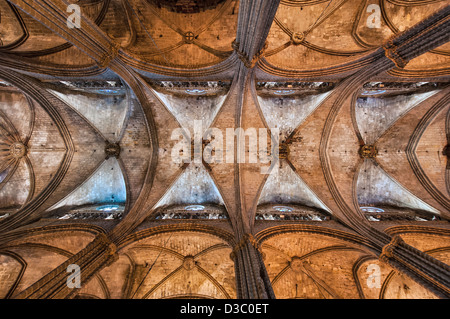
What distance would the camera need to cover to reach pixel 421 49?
5.79 metres

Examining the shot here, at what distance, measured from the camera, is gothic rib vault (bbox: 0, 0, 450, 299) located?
752 centimetres

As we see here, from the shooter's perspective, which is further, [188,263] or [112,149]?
[112,149]

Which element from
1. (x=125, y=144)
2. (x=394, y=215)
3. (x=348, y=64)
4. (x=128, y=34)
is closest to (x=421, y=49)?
(x=348, y=64)

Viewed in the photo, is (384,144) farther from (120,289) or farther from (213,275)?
(120,289)

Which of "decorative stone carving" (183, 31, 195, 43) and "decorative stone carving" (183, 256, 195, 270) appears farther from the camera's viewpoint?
"decorative stone carving" (183, 256, 195, 270)

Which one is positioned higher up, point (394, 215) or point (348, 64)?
point (348, 64)

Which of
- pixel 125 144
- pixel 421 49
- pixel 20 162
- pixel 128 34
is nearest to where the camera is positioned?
pixel 421 49

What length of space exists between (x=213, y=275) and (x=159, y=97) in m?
8.87

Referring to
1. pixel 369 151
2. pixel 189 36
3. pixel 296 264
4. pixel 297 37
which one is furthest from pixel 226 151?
pixel 369 151

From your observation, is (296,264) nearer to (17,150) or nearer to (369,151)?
(369,151)

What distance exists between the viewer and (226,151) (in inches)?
438

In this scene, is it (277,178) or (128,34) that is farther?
(277,178)

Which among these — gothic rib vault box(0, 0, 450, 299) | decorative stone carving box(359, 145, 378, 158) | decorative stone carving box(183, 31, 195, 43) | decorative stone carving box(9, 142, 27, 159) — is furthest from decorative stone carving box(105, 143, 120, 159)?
decorative stone carving box(359, 145, 378, 158)

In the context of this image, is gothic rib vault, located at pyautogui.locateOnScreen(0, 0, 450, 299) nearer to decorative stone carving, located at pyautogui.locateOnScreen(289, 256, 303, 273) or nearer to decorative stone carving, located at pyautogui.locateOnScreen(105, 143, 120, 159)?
decorative stone carving, located at pyautogui.locateOnScreen(289, 256, 303, 273)
